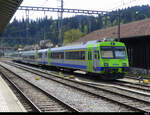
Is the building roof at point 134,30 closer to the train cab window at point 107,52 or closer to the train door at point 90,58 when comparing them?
the train door at point 90,58

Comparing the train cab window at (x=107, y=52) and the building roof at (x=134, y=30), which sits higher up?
the building roof at (x=134, y=30)

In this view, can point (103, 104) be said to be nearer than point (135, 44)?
Yes

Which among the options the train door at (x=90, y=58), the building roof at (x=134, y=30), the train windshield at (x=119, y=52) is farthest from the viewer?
the building roof at (x=134, y=30)

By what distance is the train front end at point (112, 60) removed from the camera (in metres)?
17.1

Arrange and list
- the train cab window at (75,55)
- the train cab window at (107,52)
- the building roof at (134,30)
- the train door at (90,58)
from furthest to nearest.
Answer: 1. the building roof at (134,30)
2. the train cab window at (75,55)
3. the train door at (90,58)
4. the train cab window at (107,52)

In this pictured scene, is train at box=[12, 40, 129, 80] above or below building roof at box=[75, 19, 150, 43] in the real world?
below

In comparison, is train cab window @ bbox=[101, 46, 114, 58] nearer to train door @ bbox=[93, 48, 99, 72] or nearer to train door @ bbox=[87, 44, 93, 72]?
train door @ bbox=[93, 48, 99, 72]

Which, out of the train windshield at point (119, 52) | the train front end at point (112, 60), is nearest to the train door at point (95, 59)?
the train front end at point (112, 60)

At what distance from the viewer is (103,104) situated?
10.1 metres

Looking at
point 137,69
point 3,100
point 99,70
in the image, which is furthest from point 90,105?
point 137,69

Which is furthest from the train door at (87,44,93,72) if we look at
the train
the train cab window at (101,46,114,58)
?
the train cab window at (101,46,114,58)

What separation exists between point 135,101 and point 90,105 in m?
2.06

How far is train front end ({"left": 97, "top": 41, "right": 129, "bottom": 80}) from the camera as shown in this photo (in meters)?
17.1

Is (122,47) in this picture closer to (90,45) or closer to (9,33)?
(90,45)
